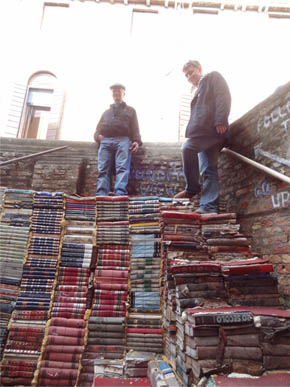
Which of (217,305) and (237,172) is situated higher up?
(237,172)

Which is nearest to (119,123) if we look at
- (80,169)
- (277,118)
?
(80,169)

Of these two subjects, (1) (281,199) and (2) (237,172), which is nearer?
(1) (281,199)

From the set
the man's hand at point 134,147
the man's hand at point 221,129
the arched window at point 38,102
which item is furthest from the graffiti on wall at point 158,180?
the arched window at point 38,102

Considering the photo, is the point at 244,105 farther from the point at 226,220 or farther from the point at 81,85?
the point at 226,220

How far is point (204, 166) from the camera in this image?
3713mm

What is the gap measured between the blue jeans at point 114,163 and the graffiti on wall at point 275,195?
192 cm

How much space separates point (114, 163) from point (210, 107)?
6.34 feet

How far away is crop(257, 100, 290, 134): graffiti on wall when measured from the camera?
10.1ft

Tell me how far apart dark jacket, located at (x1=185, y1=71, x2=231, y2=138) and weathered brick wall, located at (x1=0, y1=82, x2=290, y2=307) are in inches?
20.4

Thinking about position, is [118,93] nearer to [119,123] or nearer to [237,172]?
[119,123]

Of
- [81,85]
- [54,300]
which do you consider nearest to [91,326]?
[54,300]

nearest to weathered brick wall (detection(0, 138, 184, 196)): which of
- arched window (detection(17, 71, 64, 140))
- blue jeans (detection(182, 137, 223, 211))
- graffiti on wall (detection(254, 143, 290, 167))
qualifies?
blue jeans (detection(182, 137, 223, 211))

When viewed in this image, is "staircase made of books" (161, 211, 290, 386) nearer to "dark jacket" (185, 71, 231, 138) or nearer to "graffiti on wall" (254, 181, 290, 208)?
"graffiti on wall" (254, 181, 290, 208)

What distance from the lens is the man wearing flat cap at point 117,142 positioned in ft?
14.3
